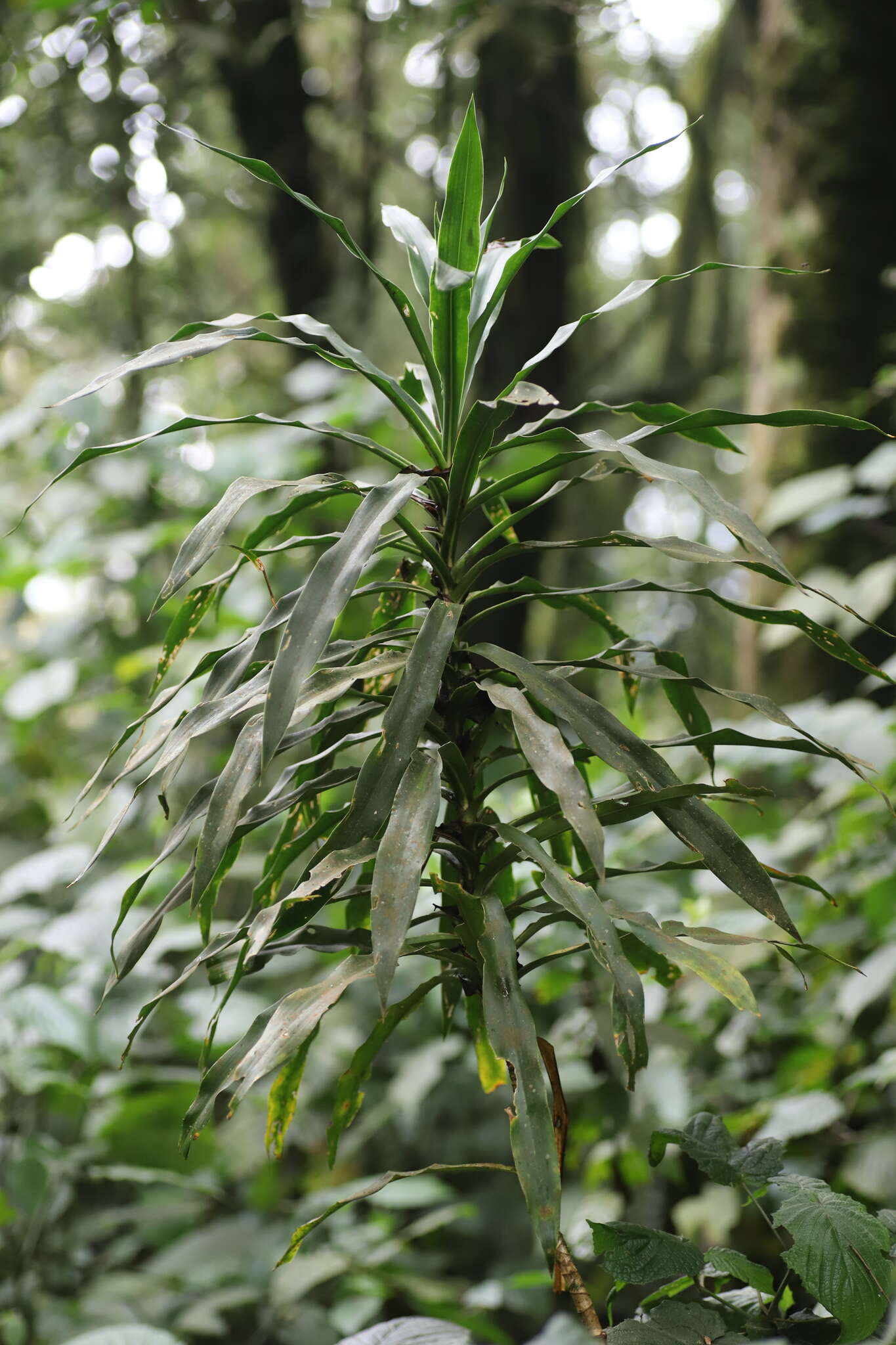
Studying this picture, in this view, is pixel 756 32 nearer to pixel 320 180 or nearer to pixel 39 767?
pixel 320 180

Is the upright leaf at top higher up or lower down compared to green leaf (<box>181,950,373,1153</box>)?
higher up

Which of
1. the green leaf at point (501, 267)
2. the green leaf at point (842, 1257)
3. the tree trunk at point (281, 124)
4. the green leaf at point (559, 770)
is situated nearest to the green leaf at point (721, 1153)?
the green leaf at point (842, 1257)

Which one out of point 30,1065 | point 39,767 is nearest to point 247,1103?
point 30,1065

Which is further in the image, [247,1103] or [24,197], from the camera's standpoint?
[24,197]

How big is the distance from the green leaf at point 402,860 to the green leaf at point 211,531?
21 cm

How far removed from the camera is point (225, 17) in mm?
2820

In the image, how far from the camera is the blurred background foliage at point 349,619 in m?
1.62

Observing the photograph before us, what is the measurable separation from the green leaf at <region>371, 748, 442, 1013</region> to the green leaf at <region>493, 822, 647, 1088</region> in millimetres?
82

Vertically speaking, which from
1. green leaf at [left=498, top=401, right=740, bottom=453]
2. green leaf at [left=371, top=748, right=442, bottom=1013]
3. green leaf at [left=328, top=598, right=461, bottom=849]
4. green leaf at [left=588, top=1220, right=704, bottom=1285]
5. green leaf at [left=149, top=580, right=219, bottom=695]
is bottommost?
green leaf at [left=588, top=1220, right=704, bottom=1285]

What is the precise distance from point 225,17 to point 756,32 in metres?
1.50

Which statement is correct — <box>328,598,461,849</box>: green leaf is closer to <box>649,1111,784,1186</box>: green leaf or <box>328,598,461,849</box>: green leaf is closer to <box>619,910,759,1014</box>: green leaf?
<box>619,910,759,1014</box>: green leaf

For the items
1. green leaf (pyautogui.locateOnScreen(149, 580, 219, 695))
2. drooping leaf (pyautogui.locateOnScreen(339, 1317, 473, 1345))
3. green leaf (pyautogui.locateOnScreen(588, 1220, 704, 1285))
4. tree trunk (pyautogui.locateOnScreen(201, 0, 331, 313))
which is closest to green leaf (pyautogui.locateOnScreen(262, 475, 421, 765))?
green leaf (pyautogui.locateOnScreen(149, 580, 219, 695))

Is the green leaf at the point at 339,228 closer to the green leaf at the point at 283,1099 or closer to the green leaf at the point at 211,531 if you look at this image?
the green leaf at the point at 211,531

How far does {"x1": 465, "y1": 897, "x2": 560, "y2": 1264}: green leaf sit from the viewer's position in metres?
0.57
